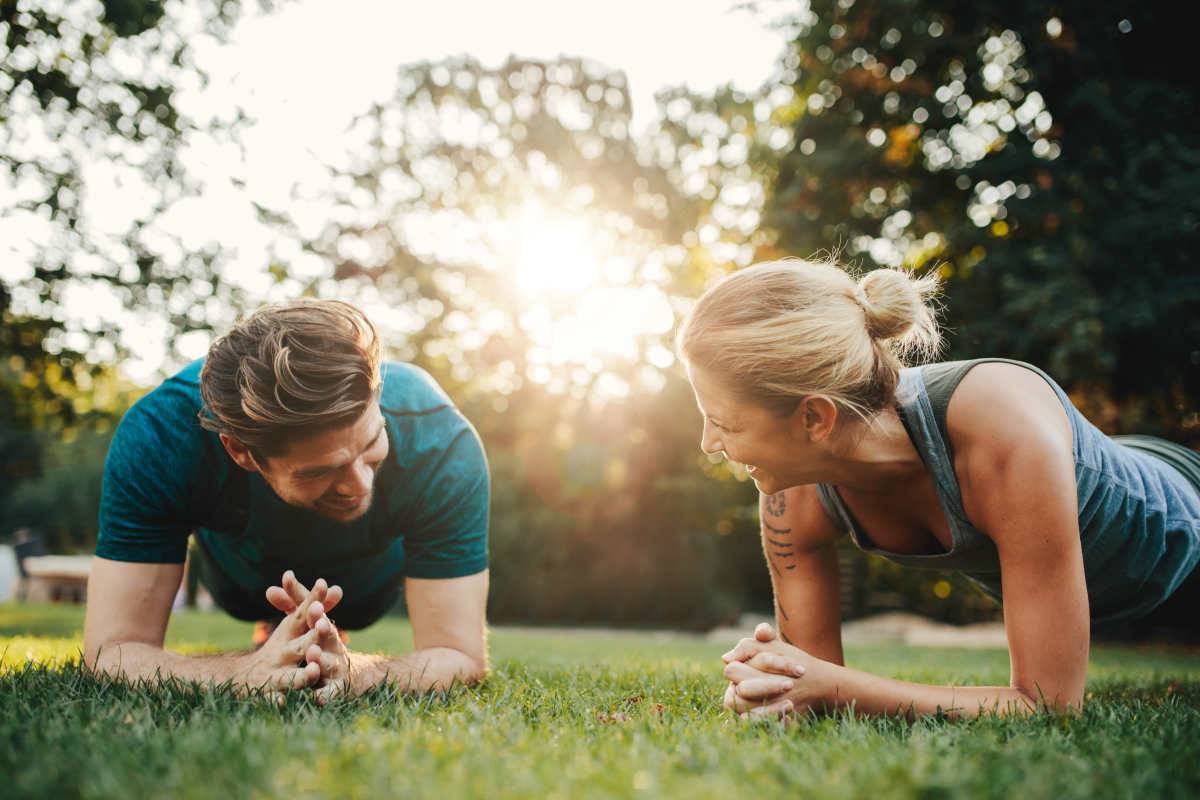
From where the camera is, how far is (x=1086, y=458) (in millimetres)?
2840

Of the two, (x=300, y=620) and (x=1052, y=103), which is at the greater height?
(x=1052, y=103)

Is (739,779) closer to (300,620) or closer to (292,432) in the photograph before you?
(300,620)

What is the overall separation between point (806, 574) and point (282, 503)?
2.19 meters

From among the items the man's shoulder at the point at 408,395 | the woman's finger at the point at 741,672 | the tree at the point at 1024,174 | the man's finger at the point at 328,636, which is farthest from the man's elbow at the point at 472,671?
the tree at the point at 1024,174

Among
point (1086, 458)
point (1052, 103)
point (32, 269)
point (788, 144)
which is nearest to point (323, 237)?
point (32, 269)

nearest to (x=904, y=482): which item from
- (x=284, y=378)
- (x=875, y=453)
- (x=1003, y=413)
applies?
(x=875, y=453)

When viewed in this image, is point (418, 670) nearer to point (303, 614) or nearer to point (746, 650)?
point (303, 614)

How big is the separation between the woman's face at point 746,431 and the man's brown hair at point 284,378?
48.2 inches

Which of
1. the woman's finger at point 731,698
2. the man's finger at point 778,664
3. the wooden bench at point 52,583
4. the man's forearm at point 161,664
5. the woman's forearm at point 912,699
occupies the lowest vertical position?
the wooden bench at point 52,583

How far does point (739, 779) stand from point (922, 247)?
46.4 feet

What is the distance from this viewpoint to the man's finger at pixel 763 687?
2412 mm

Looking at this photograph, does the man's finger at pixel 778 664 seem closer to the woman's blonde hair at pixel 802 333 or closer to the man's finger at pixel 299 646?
the woman's blonde hair at pixel 802 333

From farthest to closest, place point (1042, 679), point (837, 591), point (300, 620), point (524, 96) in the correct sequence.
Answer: point (524, 96), point (837, 591), point (300, 620), point (1042, 679)

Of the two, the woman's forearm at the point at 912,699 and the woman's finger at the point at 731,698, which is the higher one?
the woman's forearm at the point at 912,699
